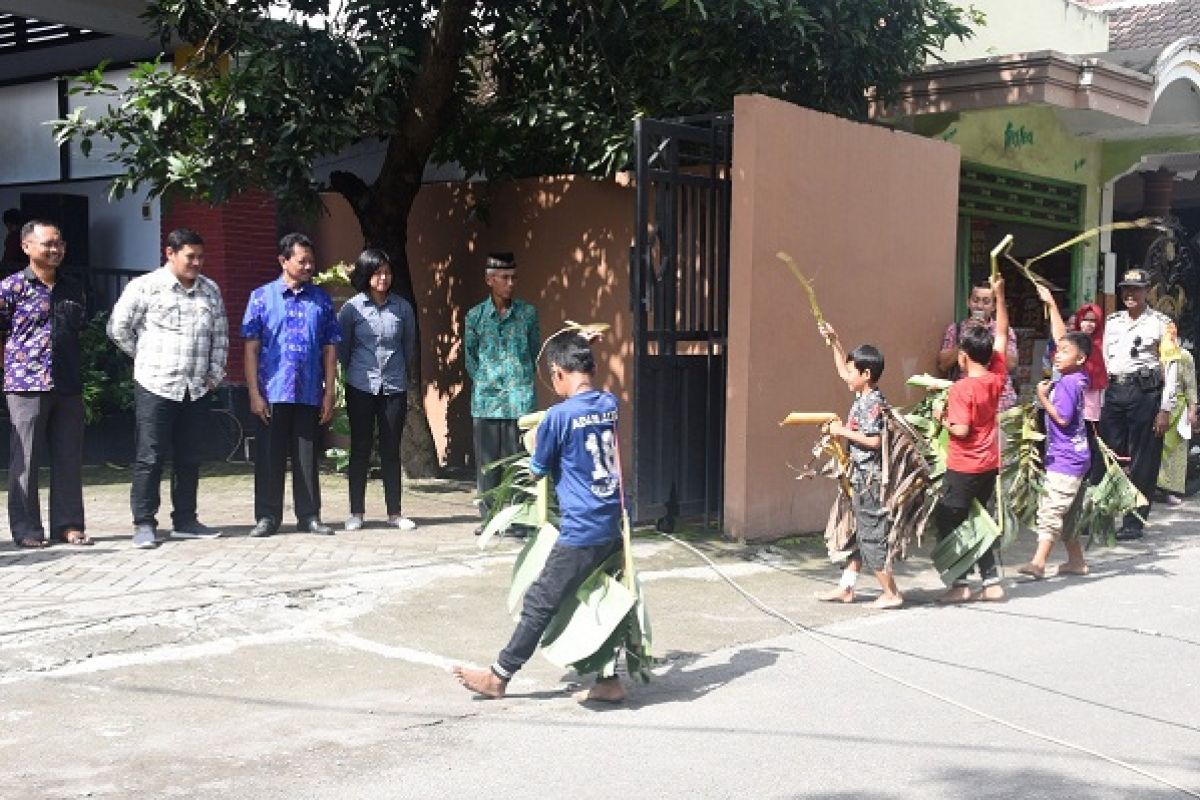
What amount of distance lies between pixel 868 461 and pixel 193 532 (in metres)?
4.21

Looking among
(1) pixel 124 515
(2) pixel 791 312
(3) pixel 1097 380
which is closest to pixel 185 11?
(1) pixel 124 515

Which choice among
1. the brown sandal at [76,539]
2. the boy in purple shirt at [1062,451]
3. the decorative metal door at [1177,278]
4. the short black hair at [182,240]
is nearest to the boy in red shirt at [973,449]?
the boy in purple shirt at [1062,451]

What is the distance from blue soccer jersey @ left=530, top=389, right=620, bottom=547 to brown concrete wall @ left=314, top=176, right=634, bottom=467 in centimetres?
489

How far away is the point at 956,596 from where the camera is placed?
8273 millimetres

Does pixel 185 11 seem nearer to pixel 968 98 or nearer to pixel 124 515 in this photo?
pixel 124 515

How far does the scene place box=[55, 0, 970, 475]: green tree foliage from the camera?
10.2 meters

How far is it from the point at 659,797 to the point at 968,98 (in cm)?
854

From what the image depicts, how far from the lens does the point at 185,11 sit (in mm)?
10336

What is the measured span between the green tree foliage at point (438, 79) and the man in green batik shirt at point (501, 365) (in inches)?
57.0

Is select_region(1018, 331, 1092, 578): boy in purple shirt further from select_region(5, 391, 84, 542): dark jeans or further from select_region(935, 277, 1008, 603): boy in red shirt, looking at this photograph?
select_region(5, 391, 84, 542): dark jeans

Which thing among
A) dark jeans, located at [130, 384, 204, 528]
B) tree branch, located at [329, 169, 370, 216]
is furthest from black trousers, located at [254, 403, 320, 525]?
tree branch, located at [329, 169, 370, 216]

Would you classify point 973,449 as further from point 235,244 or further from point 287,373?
point 235,244

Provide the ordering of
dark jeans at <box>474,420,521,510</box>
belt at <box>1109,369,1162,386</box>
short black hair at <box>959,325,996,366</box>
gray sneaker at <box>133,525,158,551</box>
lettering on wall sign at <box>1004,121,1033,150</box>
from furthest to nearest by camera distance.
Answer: lettering on wall sign at <box>1004,121,1033,150</box>
belt at <box>1109,369,1162,386</box>
dark jeans at <box>474,420,521,510</box>
gray sneaker at <box>133,525,158,551</box>
short black hair at <box>959,325,996,366</box>

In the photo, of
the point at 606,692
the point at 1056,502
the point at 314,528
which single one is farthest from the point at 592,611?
the point at 1056,502
